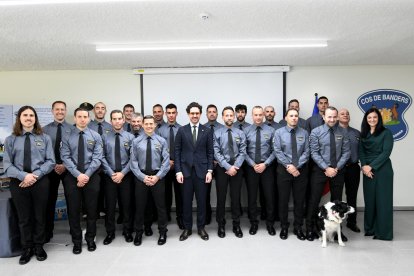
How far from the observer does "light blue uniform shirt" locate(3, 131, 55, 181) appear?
3.31m

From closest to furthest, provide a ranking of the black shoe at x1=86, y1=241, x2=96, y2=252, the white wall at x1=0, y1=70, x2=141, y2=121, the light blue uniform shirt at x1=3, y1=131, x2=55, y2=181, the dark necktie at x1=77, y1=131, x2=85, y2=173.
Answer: the light blue uniform shirt at x1=3, y1=131, x2=55, y2=181, the dark necktie at x1=77, y1=131, x2=85, y2=173, the black shoe at x1=86, y1=241, x2=96, y2=252, the white wall at x1=0, y1=70, x2=141, y2=121

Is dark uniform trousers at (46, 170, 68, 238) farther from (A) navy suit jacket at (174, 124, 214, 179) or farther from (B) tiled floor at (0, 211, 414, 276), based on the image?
(A) navy suit jacket at (174, 124, 214, 179)

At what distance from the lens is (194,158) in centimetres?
397

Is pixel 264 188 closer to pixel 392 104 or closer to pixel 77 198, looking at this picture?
pixel 77 198

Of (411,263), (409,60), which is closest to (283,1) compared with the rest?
(411,263)

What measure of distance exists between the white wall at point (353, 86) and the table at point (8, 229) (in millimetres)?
4920

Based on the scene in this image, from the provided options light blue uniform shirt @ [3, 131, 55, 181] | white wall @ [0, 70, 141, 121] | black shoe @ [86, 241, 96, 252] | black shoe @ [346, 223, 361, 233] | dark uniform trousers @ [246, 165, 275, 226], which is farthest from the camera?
white wall @ [0, 70, 141, 121]

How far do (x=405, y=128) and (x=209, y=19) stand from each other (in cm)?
475

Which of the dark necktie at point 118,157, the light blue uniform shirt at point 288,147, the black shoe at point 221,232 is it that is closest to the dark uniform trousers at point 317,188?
the light blue uniform shirt at point 288,147

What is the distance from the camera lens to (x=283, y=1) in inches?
110

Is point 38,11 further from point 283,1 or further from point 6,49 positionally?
point 283,1

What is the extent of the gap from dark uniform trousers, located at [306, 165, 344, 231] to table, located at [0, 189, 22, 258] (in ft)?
12.4

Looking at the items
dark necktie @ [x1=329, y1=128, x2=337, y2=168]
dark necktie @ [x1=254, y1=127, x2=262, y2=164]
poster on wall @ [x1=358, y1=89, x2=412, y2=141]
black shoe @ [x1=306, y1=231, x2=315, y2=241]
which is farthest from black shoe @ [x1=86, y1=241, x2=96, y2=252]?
poster on wall @ [x1=358, y1=89, x2=412, y2=141]

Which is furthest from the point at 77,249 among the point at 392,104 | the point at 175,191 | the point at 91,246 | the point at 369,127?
the point at 392,104
